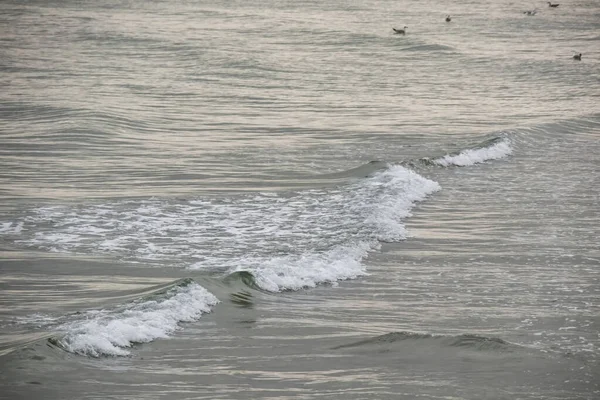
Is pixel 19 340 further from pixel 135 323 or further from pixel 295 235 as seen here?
pixel 295 235

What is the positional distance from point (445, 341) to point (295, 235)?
3.68 m

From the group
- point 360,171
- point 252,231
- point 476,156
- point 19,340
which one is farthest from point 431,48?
point 19,340

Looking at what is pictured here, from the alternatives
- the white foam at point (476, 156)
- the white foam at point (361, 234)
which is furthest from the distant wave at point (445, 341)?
the white foam at point (476, 156)

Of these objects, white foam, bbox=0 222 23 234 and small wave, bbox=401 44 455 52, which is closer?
white foam, bbox=0 222 23 234

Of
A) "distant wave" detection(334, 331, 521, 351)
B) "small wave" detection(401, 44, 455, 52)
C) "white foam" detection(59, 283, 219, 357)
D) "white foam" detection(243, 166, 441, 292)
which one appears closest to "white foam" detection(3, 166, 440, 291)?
"white foam" detection(243, 166, 441, 292)

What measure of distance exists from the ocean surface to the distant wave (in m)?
0.02

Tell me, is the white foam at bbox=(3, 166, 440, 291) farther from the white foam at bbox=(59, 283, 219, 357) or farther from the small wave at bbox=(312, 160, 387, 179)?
the small wave at bbox=(312, 160, 387, 179)

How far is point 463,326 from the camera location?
8.34 m

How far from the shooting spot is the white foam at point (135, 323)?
7637mm

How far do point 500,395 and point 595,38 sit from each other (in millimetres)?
34878

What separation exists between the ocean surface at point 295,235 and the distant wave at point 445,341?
23 millimetres

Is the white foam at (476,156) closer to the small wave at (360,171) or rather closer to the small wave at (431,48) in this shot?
the small wave at (360,171)

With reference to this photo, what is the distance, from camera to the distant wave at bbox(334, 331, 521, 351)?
781 centimetres

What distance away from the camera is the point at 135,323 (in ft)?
26.6
